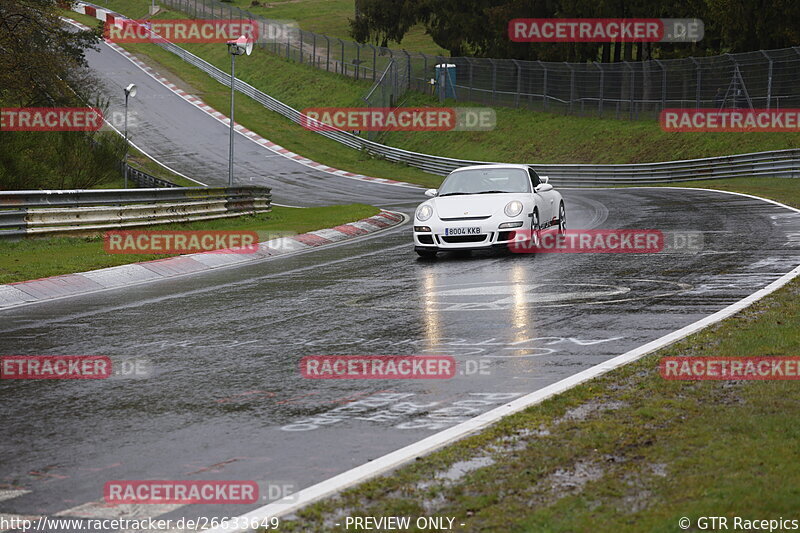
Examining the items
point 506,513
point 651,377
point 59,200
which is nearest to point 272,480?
point 506,513

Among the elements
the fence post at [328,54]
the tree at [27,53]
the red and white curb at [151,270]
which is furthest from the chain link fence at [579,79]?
the tree at [27,53]

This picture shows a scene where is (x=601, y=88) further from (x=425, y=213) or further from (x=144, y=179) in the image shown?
(x=425, y=213)

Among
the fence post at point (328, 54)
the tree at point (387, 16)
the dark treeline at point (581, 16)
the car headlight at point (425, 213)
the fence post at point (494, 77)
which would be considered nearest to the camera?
the car headlight at point (425, 213)

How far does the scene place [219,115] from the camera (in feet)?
212

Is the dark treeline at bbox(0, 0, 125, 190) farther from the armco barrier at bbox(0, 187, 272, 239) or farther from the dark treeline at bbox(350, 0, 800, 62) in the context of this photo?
the dark treeline at bbox(350, 0, 800, 62)

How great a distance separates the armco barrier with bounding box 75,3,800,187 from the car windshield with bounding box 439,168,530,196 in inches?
835

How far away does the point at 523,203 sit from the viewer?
16.5m

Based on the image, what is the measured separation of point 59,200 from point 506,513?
53.8 feet

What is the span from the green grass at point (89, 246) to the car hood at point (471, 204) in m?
4.91

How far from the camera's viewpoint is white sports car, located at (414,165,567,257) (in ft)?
53.1

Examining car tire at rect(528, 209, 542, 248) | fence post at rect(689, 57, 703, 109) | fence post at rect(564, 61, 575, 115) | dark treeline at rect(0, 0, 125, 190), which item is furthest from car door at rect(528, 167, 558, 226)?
fence post at rect(564, 61, 575, 115)

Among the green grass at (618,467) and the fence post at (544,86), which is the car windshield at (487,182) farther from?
the fence post at (544,86)

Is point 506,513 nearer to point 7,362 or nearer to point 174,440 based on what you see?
point 174,440

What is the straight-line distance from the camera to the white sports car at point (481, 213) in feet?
53.1
